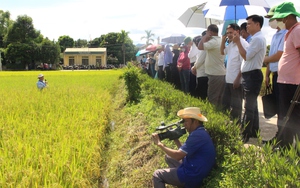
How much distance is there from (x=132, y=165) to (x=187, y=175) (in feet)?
5.15

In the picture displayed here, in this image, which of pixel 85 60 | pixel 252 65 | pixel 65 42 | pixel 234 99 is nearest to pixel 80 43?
pixel 65 42

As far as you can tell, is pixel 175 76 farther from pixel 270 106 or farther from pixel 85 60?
pixel 85 60

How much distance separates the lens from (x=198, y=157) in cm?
262

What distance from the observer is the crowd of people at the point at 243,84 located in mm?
2654

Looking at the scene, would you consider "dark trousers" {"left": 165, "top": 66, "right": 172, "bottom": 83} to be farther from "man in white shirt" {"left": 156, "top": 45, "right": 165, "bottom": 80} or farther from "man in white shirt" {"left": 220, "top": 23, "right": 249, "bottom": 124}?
"man in white shirt" {"left": 220, "top": 23, "right": 249, "bottom": 124}

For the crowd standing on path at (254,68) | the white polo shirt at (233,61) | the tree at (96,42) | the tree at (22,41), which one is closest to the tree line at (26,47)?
the tree at (22,41)

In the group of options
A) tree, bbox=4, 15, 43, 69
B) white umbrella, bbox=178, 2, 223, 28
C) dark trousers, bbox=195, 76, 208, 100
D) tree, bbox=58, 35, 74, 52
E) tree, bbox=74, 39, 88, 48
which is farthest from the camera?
tree, bbox=74, 39, 88, 48

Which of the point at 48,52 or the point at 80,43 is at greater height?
the point at 80,43

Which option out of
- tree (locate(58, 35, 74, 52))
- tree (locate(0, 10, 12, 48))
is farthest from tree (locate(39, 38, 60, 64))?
tree (locate(58, 35, 74, 52))

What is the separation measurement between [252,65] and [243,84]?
275 mm

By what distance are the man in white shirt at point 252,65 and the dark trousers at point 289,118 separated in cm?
47

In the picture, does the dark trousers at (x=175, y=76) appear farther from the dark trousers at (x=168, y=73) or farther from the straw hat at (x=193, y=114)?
the straw hat at (x=193, y=114)

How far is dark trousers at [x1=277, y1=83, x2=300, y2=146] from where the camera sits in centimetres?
309

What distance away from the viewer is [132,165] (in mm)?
4090
